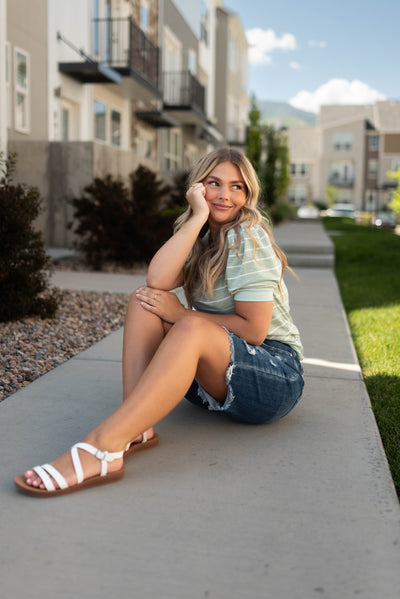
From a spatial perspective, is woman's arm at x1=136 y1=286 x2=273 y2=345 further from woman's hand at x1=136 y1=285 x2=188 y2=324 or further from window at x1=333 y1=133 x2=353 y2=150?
window at x1=333 y1=133 x2=353 y2=150

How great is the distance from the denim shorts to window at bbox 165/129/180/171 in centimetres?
1731

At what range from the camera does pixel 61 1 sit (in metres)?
11.2

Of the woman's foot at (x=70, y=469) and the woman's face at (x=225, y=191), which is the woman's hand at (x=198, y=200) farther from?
the woman's foot at (x=70, y=469)

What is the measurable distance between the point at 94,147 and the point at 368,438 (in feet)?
27.1

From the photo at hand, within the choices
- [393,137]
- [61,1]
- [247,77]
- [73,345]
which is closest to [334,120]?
[393,137]

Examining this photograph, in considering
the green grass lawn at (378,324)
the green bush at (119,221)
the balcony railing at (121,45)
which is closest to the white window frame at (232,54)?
the balcony railing at (121,45)

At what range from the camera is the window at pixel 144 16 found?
15773 mm

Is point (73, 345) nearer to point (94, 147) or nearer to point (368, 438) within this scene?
point (368, 438)

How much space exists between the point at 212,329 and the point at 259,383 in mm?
338

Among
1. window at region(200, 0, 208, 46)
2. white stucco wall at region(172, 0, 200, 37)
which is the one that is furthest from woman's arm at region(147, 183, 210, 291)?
window at region(200, 0, 208, 46)

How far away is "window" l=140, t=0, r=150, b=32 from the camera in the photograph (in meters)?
15.8

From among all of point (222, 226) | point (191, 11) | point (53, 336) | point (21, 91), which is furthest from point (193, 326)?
point (191, 11)

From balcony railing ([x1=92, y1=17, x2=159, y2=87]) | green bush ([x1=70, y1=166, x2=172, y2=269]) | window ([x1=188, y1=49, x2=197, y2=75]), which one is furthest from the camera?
window ([x1=188, y1=49, x2=197, y2=75])

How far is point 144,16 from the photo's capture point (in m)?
16.0
